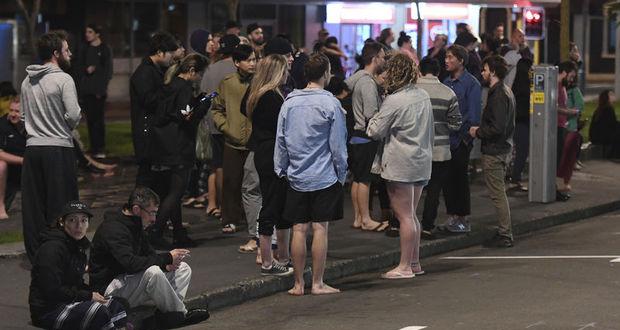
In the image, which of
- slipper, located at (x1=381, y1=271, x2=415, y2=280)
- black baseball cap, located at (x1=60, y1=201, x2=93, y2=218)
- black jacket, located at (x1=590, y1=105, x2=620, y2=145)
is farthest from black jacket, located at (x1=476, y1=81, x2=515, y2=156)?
black jacket, located at (x1=590, y1=105, x2=620, y2=145)

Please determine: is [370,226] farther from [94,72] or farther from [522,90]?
[94,72]

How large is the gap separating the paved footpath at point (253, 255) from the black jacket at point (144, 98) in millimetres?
1082

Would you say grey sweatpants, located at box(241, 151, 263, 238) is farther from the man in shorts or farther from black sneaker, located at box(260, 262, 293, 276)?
the man in shorts

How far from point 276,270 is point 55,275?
8.33 feet

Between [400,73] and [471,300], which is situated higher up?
[400,73]

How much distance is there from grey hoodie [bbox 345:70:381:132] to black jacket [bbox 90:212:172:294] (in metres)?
3.85

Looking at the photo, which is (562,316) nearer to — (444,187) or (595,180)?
(444,187)

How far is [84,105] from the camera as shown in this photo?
1995 cm

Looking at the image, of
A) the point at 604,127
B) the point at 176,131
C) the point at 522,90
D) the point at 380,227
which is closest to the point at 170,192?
the point at 176,131

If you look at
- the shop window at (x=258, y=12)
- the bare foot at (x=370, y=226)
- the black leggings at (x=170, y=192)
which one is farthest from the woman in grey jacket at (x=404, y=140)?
the shop window at (x=258, y=12)

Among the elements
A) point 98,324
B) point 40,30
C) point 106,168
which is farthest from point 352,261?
point 40,30

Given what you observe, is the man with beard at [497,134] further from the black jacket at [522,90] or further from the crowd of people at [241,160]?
the black jacket at [522,90]

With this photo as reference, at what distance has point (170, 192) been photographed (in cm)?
1220

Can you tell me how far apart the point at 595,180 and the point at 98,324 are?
10.9 metres
